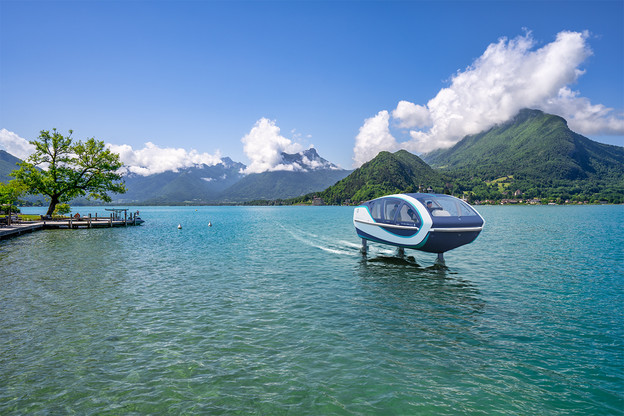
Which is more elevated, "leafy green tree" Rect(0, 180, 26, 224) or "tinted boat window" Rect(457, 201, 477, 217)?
"leafy green tree" Rect(0, 180, 26, 224)

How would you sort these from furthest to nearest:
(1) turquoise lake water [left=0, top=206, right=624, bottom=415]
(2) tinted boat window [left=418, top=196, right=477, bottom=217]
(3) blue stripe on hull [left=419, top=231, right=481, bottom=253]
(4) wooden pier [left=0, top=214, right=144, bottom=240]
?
(4) wooden pier [left=0, top=214, right=144, bottom=240]
(2) tinted boat window [left=418, top=196, right=477, bottom=217]
(3) blue stripe on hull [left=419, top=231, right=481, bottom=253]
(1) turquoise lake water [left=0, top=206, right=624, bottom=415]

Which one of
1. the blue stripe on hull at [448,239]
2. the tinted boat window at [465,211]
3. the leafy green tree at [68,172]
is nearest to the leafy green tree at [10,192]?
the leafy green tree at [68,172]

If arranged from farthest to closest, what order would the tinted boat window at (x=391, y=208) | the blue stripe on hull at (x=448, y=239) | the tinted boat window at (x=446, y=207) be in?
1. the tinted boat window at (x=391, y=208)
2. the tinted boat window at (x=446, y=207)
3. the blue stripe on hull at (x=448, y=239)

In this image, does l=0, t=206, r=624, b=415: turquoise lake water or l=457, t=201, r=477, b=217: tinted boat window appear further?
l=457, t=201, r=477, b=217: tinted boat window

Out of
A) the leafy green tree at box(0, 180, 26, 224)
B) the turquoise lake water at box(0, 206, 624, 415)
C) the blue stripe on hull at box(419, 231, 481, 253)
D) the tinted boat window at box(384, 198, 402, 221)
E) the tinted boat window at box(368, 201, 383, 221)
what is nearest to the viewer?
the turquoise lake water at box(0, 206, 624, 415)

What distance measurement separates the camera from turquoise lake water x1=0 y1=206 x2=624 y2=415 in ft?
23.5

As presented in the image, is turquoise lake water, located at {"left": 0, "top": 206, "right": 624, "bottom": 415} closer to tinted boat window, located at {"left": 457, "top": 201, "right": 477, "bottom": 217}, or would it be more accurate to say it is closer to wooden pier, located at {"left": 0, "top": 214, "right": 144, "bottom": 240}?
tinted boat window, located at {"left": 457, "top": 201, "right": 477, "bottom": 217}

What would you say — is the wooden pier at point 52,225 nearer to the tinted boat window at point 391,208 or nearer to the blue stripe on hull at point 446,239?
the tinted boat window at point 391,208

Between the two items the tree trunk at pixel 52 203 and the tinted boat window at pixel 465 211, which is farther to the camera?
the tree trunk at pixel 52 203

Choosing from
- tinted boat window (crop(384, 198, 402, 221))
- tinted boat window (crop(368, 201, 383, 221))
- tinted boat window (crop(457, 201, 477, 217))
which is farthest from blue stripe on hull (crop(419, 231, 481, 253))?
tinted boat window (crop(368, 201, 383, 221))

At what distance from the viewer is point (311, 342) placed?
10.2m

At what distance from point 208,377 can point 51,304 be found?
1022 cm

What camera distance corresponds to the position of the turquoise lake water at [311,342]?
23.5ft

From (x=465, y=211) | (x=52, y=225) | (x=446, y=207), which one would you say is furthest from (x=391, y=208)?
(x=52, y=225)
